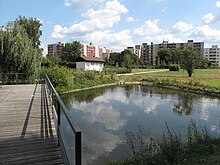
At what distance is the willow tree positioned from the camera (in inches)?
735

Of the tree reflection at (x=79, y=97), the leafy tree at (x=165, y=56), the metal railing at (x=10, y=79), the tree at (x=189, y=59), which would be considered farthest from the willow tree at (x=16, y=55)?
the leafy tree at (x=165, y=56)

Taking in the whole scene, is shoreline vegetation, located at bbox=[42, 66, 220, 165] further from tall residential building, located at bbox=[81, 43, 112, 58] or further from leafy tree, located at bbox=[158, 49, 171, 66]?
tall residential building, located at bbox=[81, 43, 112, 58]

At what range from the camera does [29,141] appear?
4.51 meters

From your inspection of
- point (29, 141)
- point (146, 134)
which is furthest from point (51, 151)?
point (146, 134)

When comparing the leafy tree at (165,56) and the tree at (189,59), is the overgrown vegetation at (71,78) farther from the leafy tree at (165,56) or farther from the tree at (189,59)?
the leafy tree at (165,56)

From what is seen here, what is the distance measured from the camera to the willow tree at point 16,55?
1867 cm

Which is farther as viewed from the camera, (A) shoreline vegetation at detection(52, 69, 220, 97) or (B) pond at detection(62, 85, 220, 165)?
(A) shoreline vegetation at detection(52, 69, 220, 97)

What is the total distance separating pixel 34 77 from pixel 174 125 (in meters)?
13.0

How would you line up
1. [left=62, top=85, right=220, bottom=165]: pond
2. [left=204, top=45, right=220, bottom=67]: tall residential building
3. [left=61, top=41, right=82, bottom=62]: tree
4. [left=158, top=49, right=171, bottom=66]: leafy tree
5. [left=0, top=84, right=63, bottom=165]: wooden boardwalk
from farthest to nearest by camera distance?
[left=204, top=45, right=220, bottom=67]: tall residential building
[left=158, top=49, right=171, bottom=66]: leafy tree
[left=61, top=41, right=82, bottom=62]: tree
[left=62, top=85, right=220, bottom=165]: pond
[left=0, top=84, right=63, bottom=165]: wooden boardwalk

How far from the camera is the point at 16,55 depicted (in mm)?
18750

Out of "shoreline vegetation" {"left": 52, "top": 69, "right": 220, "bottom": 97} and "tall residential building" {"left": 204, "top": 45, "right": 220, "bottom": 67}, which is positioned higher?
"tall residential building" {"left": 204, "top": 45, "right": 220, "bottom": 67}

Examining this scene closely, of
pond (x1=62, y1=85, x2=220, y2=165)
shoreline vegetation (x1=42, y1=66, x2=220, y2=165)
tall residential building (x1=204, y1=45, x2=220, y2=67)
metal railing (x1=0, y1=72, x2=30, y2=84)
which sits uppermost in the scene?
tall residential building (x1=204, y1=45, x2=220, y2=67)

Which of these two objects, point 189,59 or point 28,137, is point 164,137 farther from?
point 189,59

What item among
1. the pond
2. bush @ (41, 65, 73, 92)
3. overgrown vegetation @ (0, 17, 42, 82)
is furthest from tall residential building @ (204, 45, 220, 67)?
overgrown vegetation @ (0, 17, 42, 82)
